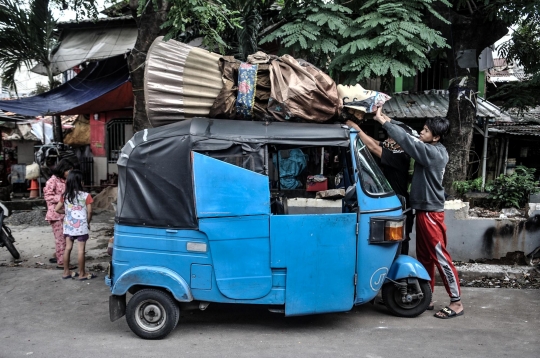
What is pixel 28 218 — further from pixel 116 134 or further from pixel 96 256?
pixel 116 134

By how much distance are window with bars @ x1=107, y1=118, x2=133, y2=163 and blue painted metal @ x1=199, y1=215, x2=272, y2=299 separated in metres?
12.7

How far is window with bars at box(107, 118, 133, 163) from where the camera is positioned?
629 inches

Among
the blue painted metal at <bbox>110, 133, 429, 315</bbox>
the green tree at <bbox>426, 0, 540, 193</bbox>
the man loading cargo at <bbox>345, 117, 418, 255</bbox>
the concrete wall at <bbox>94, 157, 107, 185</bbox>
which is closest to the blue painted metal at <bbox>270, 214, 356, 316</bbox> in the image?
the blue painted metal at <bbox>110, 133, 429, 315</bbox>

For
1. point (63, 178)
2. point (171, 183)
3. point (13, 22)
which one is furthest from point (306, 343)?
point (13, 22)

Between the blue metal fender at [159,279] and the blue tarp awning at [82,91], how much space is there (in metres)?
7.52

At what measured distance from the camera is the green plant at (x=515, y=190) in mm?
7484

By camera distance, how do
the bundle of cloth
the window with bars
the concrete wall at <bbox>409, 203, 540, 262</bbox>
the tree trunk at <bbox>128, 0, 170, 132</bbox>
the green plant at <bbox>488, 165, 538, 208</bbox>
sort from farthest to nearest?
the window with bars
the green plant at <bbox>488, 165, 538, 208</bbox>
the tree trunk at <bbox>128, 0, 170, 132</bbox>
the concrete wall at <bbox>409, 203, 540, 262</bbox>
the bundle of cloth

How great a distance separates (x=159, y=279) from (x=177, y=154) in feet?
3.65

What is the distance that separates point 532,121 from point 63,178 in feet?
43.6

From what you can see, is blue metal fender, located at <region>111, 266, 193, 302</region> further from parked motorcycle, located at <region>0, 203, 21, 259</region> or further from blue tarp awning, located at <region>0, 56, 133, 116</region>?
blue tarp awning, located at <region>0, 56, 133, 116</region>

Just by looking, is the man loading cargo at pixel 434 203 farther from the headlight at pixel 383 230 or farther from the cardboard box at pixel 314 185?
the cardboard box at pixel 314 185

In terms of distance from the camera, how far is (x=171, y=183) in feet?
13.8

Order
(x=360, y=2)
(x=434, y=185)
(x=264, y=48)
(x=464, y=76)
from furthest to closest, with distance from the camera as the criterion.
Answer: (x=264, y=48)
(x=464, y=76)
(x=360, y=2)
(x=434, y=185)

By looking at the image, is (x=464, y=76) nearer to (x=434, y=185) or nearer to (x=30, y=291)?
(x=434, y=185)
